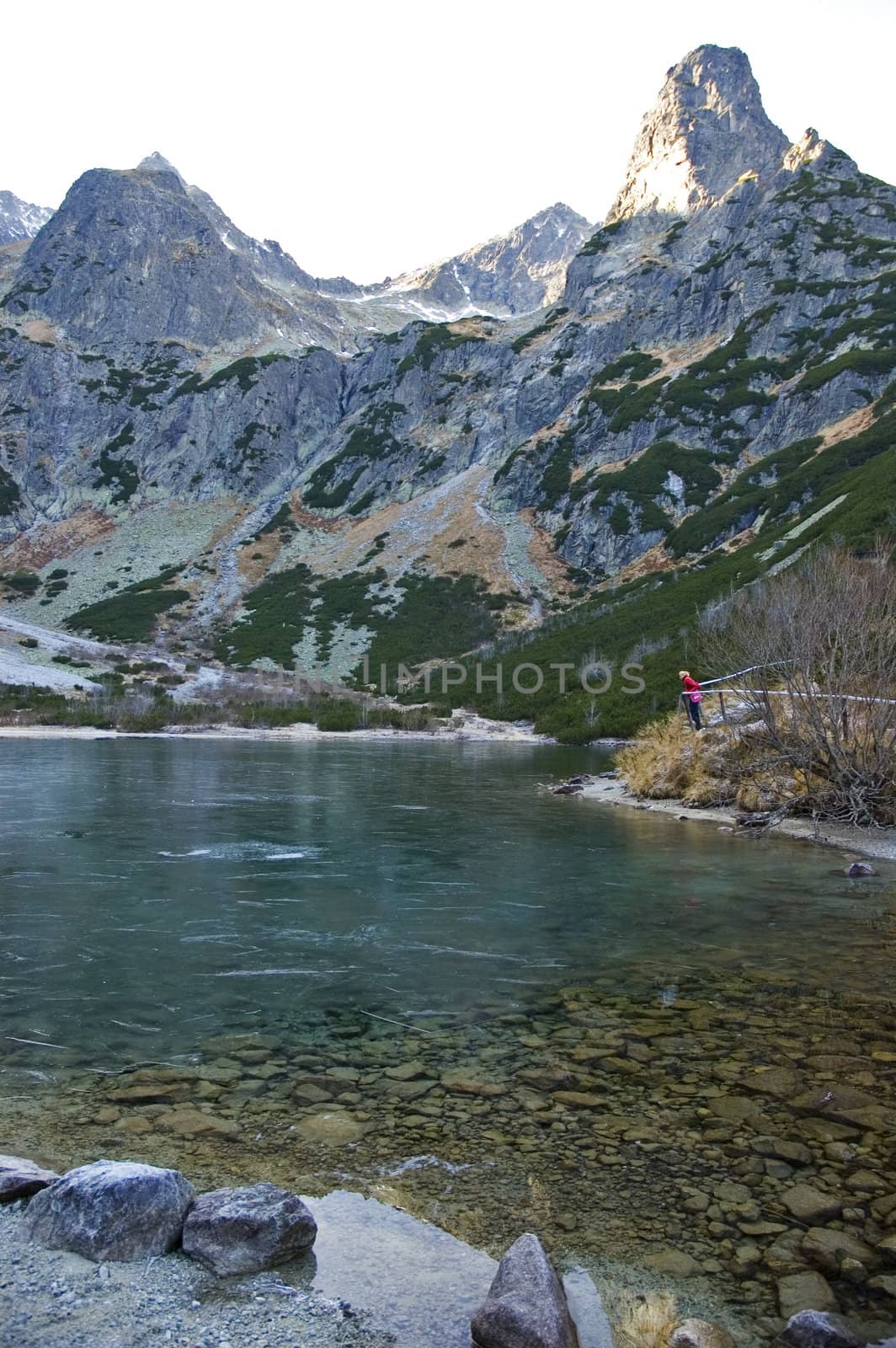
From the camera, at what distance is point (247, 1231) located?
516 cm

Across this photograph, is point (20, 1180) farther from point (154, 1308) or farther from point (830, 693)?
point (830, 693)

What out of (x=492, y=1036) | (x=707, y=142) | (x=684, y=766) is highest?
(x=707, y=142)

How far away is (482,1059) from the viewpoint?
8.42 m

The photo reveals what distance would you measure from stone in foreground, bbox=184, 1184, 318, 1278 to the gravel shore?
9 centimetres

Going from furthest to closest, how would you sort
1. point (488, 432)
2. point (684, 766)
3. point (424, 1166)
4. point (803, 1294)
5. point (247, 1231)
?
1. point (488, 432)
2. point (684, 766)
3. point (424, 1166)
4. point (247, 1231)
5. point (803, 1294)

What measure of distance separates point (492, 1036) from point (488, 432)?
517 feet

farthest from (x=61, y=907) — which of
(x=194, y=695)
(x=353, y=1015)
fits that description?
(x=194, y=695)

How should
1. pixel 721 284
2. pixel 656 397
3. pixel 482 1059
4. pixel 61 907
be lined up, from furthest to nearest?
pixel 721 284
pixel 656 397
pixel 61 907
pixel 482 1059

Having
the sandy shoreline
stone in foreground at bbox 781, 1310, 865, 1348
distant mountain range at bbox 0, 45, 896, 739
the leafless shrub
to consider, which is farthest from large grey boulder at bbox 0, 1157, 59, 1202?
distant mountain range at bbox 0, 45, 896, 739

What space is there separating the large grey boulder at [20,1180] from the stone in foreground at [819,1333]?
15.7ft

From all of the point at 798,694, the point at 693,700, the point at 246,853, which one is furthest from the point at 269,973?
the point at 693,700

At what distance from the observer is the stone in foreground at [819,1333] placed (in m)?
4.38

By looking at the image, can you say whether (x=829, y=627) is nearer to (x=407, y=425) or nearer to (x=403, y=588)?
(x=403, y=588)

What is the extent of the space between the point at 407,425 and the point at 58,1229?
174088mm
